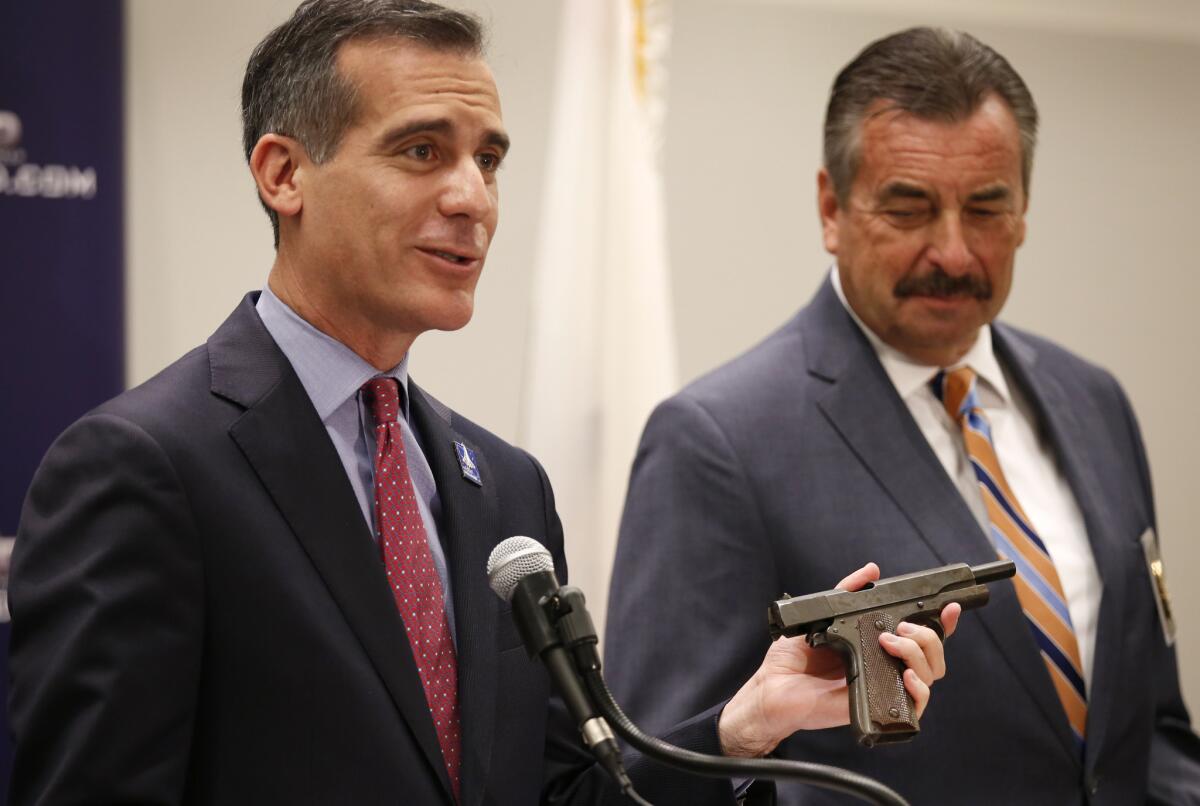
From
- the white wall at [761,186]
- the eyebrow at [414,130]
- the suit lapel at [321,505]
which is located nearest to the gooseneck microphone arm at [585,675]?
the suit lapel at [321,505]

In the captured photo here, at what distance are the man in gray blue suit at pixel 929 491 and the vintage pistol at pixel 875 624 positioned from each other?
595 millimetres

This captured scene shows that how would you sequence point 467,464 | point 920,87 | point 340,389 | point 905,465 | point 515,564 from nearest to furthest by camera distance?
1. point 515,564
2. point 340,389
3. point 467,464
4. point 905,465
5. point 920,87

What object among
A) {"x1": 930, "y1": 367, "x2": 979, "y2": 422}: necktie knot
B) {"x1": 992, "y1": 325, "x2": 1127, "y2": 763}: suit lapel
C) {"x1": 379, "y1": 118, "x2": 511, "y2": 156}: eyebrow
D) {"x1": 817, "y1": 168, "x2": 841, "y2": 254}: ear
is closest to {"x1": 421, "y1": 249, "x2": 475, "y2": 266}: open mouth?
{"x1": 379, "y1": 118, "x2": 511, "y2": 156}: eyebrow

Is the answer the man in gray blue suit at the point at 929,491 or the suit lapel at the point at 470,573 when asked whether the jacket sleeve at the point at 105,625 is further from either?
the man in gray blue suit at the point at 929,491

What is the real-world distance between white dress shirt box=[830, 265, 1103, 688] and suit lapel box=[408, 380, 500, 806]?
3.15ft

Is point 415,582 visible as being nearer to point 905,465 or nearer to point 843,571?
point 843,571

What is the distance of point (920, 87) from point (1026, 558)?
859 millimetres

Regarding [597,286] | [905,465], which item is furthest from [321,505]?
[597,286]

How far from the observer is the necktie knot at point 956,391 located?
8.50 ft

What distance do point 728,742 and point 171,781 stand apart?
71 centimetres

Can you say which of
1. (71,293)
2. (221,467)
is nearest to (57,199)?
(71,293)

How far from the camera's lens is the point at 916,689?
164 cm

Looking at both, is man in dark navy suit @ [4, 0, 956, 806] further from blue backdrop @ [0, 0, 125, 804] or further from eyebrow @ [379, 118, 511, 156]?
blue backdrop @ [0, 0, 125, 804]

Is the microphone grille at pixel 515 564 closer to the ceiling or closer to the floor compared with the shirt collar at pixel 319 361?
closer to the floor
